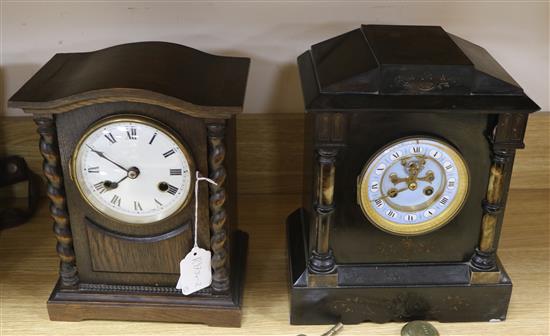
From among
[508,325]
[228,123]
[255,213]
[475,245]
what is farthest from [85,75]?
[508,325]

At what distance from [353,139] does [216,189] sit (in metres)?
0.21

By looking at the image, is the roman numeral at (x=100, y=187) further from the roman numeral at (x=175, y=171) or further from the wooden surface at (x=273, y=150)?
the wooden surface at (x=273, y=150)

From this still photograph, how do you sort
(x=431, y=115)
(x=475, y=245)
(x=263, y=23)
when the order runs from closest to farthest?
(x=431, y=115) → (x=475, y=245) → (x=263, y=23)

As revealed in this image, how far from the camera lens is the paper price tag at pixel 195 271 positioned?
1064 millimetres

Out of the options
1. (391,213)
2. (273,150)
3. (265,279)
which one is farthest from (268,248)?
(391,213)

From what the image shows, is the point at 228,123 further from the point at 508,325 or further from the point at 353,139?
the point at 508,325

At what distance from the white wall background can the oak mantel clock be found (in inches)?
6.1

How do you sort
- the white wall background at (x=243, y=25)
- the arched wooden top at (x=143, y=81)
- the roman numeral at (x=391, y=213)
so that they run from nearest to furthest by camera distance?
the arched wooden top at (x=143, y=81)
the roman numeral at (x=391, y=213)
the white wall background at (x=243, y=25)

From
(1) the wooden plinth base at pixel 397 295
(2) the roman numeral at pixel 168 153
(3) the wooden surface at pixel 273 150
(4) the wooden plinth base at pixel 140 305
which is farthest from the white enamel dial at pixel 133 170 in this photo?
(3) the wooden surface at pixel 273 150

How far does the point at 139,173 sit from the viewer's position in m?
1.01

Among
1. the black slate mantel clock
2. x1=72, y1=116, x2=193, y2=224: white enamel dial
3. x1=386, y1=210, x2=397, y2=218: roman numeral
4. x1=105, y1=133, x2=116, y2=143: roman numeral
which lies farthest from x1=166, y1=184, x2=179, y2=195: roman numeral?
x1=386, y1=210, x2=397, y2=218: roman numeral

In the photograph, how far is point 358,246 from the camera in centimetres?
108

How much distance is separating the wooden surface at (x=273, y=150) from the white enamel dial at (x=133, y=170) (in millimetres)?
353

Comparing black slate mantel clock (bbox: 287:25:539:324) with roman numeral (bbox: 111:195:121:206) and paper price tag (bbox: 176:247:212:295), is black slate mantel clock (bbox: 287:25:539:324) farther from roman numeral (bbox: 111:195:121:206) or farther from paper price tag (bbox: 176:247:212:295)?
roman numeral (bbox: 111:195:121:206)
